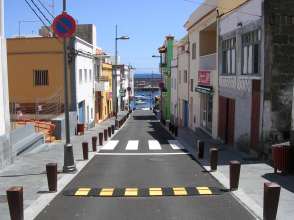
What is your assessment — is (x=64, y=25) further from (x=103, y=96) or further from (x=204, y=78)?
(x=103, y=96)

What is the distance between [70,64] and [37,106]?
13.0ft

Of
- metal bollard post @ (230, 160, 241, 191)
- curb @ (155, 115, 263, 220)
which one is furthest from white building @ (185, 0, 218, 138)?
metal bollard post @ (230, 160, 241, 191)

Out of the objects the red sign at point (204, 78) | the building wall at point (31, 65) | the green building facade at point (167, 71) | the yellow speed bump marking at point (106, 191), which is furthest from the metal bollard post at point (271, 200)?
the green building facade at point (167, 71)

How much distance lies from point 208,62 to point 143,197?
22.0 m

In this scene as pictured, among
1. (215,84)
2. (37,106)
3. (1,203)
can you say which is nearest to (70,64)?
(37,106)

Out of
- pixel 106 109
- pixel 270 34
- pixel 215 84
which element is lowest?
pixel 106 109

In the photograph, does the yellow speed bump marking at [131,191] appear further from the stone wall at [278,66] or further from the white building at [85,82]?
the white building at [85,82]

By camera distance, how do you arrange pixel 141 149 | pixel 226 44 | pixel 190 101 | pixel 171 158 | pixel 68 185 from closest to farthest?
pixel 68 185
pixel 171 158
pixel 141 149
pixel 226 44
pixel 190 101

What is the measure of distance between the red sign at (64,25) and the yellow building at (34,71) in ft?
70.0

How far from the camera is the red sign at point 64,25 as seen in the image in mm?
15812

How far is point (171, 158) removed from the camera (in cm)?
2055

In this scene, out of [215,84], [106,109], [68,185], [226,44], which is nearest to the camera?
[68,185]

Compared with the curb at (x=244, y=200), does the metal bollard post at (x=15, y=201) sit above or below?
above

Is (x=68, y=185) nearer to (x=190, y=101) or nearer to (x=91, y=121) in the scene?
(x=190, y=101)
